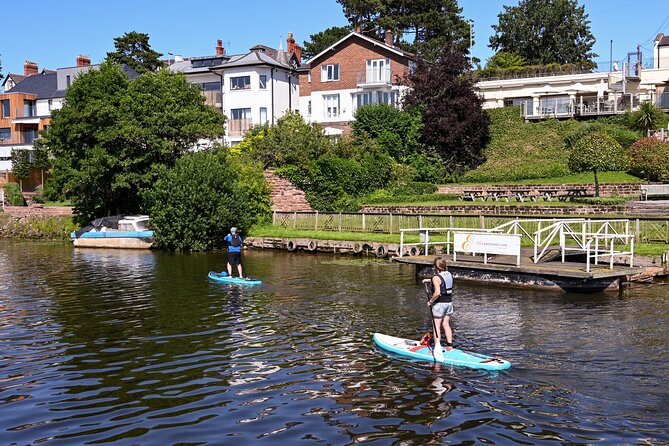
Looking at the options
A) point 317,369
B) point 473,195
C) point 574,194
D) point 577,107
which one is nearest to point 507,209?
point 473,195

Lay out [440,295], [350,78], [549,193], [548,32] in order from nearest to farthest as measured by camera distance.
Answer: [440,295] → [549,193] → [350,78] → [548,32]

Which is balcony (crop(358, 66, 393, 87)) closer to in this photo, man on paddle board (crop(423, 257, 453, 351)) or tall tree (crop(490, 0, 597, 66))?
tall tree (crop(490, 0, 597, 66))

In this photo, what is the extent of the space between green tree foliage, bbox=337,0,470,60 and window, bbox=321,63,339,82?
17.0 meters

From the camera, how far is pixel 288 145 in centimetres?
4656

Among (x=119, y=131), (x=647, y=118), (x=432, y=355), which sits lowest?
(x=432, y=355)

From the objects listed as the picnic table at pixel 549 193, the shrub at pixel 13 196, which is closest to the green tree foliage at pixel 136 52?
the shrub at pixel 13 196

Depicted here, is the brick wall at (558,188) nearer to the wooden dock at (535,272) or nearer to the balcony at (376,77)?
Result: the balcony at (376,77)

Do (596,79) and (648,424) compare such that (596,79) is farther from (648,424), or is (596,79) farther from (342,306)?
(648,424)

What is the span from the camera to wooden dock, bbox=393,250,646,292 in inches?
899

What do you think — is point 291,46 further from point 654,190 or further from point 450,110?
point 654,190

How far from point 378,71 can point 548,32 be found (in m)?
39.2

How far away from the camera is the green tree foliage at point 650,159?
41.8 meters

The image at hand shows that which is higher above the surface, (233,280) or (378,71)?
(378,71)

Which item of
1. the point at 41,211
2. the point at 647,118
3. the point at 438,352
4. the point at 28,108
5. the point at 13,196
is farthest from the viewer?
the point at 28,108
